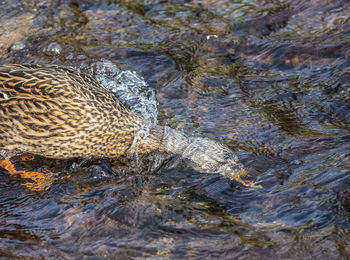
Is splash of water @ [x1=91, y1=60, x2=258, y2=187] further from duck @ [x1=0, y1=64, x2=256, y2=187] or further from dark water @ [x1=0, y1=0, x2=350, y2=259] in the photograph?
dark water @ [x1=0, y1=0, x2=350, y2=259]

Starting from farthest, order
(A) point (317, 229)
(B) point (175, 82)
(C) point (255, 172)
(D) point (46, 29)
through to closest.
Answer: (D) point (46, 29) < (B) point (175, 82) < (C) point (255, 172) < (A) point (317, 229)

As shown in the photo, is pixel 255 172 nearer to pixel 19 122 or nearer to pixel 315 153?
pixel 315 153

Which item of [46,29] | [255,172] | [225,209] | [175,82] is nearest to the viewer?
[225,209]

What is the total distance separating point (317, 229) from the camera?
4.00 meters

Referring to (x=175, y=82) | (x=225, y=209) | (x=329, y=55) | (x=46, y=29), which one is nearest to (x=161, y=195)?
(x=225, y=209)

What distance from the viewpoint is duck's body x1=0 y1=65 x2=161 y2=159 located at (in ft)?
16.5

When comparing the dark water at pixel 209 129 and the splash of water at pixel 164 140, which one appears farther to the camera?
the splash of water at pixel 164 140

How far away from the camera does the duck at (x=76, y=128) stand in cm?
501

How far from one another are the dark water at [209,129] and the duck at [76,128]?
187 millimetres

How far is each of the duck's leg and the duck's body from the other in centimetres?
18

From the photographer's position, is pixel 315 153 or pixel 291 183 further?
pixel 315 153

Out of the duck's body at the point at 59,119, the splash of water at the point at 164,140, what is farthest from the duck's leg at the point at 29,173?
the splash of water at the point at 164,140

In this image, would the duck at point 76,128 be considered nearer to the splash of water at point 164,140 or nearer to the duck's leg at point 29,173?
the splash of water at point 164,140

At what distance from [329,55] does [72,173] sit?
3.65 metres
